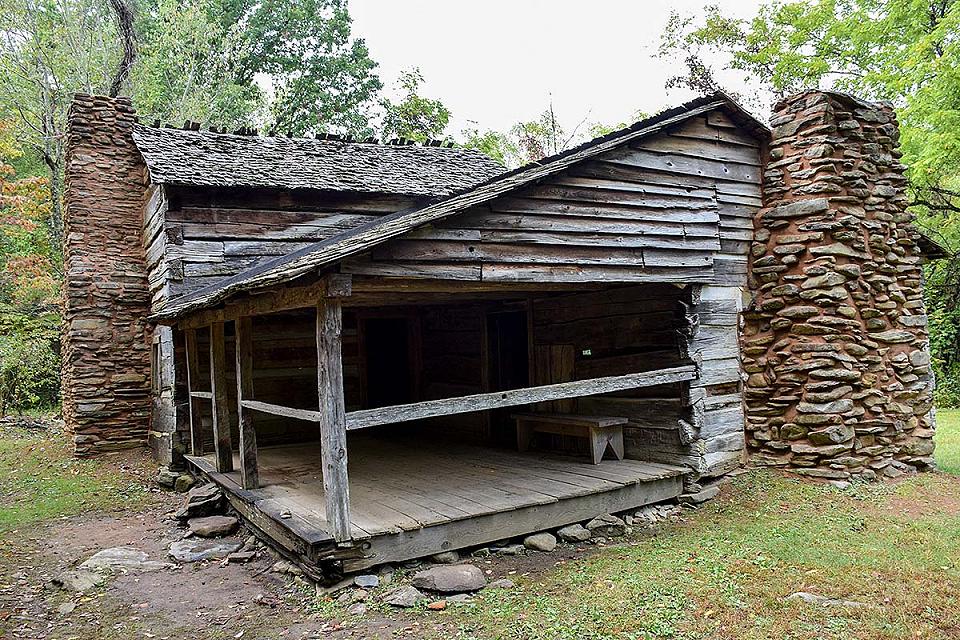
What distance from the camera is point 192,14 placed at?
22.5 meters

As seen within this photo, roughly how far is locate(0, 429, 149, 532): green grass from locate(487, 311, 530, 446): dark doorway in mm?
5306

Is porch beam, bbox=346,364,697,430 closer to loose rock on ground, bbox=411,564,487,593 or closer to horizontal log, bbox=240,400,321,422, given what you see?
horizontal log, bbox=240,400,321,422

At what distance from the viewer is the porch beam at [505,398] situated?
5.88 m

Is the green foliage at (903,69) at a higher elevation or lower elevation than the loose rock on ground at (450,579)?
higher

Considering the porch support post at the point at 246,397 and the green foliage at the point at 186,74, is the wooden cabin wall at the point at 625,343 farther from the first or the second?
the green foliage at the point at 186,74

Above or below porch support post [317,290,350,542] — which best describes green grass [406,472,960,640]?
below

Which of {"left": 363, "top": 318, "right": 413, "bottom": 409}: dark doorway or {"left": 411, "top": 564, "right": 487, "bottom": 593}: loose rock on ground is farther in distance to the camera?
{"left": 363, "top": 318, "right": 413, "bottom": 409}: dark doorway

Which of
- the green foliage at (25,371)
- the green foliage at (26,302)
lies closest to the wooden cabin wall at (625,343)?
the green foliage at (25,371)

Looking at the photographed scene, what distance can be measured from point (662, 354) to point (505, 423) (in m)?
3.06

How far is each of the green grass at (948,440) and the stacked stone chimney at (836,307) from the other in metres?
1.62

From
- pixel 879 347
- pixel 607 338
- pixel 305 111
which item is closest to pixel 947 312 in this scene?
pixel 879 347

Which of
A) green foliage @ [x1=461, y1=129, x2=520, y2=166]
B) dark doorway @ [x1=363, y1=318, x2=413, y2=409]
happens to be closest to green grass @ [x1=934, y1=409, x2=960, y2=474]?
dark doorway @ [x1=363, y1=318, x2=413, y2=409]

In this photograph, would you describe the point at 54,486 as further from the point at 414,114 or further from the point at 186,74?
the point at 414,114

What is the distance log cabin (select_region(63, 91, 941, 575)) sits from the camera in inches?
256
